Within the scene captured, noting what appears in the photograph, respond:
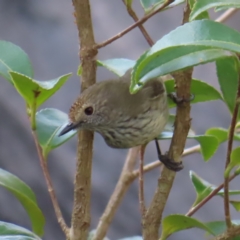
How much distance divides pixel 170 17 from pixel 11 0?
743 millimetres

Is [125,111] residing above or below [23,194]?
above

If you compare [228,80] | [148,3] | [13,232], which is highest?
[148,3]

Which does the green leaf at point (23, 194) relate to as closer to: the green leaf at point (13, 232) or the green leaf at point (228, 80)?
the green leaf at point (13, 232)

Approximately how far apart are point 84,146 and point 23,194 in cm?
15

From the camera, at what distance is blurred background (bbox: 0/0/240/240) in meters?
2.08

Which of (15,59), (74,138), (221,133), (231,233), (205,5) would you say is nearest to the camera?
(205,5)

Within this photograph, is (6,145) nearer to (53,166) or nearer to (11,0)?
(53,166)

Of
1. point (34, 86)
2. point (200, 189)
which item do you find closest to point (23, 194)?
point (34, 86)

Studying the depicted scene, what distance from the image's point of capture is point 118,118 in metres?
1.03

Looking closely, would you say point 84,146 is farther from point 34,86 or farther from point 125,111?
point 125,111

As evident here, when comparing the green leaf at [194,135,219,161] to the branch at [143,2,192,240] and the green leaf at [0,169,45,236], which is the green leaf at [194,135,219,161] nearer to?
the branch at [143,2,192,240]

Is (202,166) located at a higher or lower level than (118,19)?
lower

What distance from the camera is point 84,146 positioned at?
2.44 feet

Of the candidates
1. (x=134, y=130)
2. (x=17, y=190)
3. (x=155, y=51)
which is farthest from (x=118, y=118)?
(x=155, y=51)
